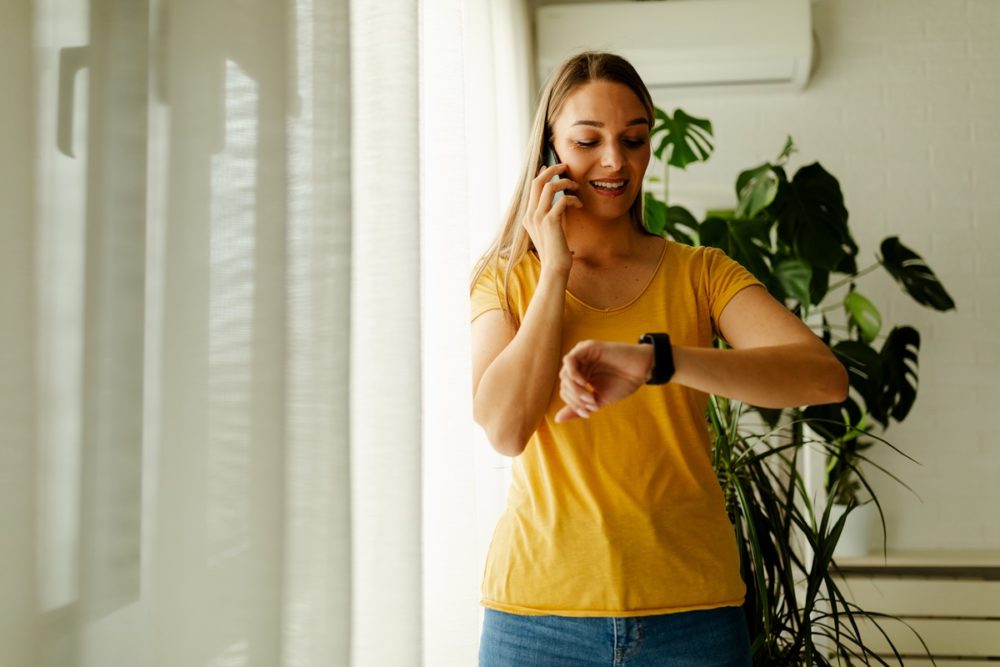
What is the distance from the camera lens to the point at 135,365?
1.99ft

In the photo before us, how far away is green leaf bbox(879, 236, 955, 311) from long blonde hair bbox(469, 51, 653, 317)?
204 cm

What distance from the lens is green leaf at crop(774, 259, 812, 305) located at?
2520 millimetres

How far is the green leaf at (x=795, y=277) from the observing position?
252 cm

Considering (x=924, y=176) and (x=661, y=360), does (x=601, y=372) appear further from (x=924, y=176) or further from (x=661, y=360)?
(x=924, y=176)

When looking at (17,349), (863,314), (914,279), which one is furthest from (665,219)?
(17,349)

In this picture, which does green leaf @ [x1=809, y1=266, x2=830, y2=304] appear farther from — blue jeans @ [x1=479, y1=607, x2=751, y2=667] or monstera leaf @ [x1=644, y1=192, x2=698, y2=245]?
blue jeans @ [x1=479, y1=607, x2=751, y2=667]

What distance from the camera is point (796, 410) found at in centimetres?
272

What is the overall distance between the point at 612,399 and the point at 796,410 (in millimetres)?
1919

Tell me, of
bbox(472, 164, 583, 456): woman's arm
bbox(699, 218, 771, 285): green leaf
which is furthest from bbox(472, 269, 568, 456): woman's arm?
bbox(699, 218, 771, 285): green leaf

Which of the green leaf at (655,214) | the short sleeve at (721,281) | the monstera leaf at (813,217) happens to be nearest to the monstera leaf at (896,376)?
the monstera leaf at (813,217)

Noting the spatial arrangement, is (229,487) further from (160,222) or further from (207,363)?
(160,222)

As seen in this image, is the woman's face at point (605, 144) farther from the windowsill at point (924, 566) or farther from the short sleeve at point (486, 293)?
the windowsill at point (924, 566)

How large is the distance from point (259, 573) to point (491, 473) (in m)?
1.31

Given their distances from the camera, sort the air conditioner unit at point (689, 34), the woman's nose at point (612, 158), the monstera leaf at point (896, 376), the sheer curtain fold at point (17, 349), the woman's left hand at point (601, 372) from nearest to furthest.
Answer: the sheer curtain fold at point (17, 349), the woman's left hand at point (601, 372), the woman's nose at point (612, 158), the monstera leaf at point (896, 376), the air conditioner unit at point (689, 34)
